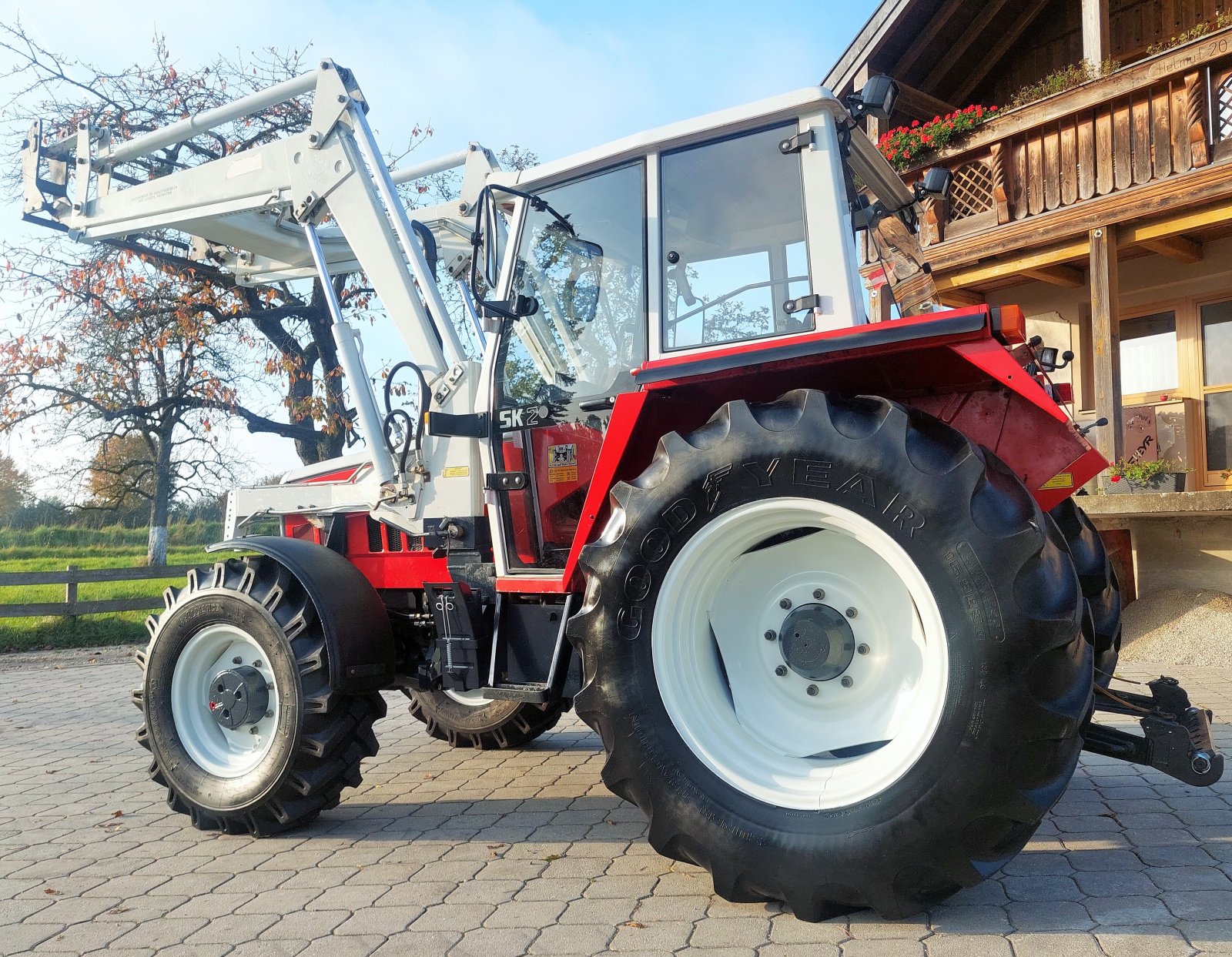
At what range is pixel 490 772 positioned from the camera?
5039 mm

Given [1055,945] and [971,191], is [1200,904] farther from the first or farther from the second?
[971,191]

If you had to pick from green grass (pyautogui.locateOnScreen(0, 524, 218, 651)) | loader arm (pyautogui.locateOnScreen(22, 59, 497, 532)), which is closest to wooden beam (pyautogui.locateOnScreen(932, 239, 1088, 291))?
loader arm (pyautogui.locateOnScreen(22, 59, 497, 532))

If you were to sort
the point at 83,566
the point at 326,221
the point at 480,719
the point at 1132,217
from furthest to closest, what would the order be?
1. the point at 83,566
2. the point at 1132,217
3. the point at 480,719
4. the point at 326,221

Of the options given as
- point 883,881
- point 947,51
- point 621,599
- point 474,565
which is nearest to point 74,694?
point 474,565

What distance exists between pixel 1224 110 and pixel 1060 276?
2308 millimetres

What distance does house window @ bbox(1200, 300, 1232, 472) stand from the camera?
10125 millimetres

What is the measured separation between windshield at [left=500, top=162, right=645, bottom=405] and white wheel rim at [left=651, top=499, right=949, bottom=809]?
979 mm

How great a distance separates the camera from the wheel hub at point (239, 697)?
161 inches

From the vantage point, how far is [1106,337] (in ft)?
31.1

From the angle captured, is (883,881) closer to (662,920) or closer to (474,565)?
(662,920)

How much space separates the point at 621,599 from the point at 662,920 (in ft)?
3.06

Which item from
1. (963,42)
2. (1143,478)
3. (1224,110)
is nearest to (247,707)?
(1143,478)

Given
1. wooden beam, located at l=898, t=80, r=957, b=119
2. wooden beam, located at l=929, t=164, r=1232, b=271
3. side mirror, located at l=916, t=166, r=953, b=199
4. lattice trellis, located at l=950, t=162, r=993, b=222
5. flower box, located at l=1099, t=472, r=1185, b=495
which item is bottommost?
flower box, located at l=1099, t=472, r=1185, b=495

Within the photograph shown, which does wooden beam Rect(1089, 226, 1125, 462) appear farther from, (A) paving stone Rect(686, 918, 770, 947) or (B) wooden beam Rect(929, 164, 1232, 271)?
(A) paving stone Rect(686, 918, 770, 947)
